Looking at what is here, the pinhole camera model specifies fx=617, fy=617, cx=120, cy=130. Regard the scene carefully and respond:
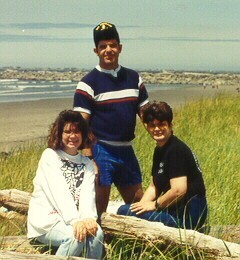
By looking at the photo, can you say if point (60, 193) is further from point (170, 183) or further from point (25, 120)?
point (25, 120)

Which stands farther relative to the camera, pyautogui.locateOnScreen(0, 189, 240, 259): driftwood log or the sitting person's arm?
the sitting person's arm

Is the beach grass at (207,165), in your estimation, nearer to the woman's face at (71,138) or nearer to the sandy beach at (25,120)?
the woman's face at (71,138)

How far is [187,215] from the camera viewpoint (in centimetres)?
449

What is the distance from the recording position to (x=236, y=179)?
6133mm

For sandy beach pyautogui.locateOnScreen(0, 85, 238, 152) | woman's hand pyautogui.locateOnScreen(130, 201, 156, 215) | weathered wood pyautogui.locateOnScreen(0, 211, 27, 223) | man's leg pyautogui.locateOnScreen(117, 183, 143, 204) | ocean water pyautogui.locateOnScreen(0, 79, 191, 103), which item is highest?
woman's hand pyautogui.locateOnScreen(130, 201, 156, 215)

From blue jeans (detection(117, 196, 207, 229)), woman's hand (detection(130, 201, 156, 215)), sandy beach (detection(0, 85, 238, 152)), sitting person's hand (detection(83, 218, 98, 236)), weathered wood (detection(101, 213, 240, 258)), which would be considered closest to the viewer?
weathered wood (detection(101, 213, 240, 258))

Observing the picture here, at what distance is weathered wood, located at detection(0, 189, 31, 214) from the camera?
5109 millimetres

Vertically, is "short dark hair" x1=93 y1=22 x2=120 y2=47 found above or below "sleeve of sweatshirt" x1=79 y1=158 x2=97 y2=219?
above

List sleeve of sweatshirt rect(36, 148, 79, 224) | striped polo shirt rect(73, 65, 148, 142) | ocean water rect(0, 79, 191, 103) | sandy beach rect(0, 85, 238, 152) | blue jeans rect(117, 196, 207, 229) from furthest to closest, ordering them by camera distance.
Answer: ocean water rect(0, 79, 191, 103)
sandy beach rect(0, 85, 238, 152)
striped polo shirt rect(73, 65, 148, 142)
blue jeans rect(117, 196, 207, 229)
sleeve of sweatshirt rect(36, 148, 79, 224)

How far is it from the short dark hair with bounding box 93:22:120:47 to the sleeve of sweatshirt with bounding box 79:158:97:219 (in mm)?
1125

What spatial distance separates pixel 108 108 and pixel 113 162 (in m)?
0.43

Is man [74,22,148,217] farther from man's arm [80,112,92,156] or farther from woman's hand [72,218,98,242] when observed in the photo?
woman's hand [72,218,98,242]

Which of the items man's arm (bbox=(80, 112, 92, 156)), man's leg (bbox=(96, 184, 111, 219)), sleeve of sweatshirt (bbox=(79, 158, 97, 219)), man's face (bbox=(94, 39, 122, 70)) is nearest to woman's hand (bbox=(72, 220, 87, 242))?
sleeve of sweatshirt (bbox=(79, 158, 97, 219))

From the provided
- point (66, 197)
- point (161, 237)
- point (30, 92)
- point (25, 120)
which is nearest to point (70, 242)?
point (66, 197)
